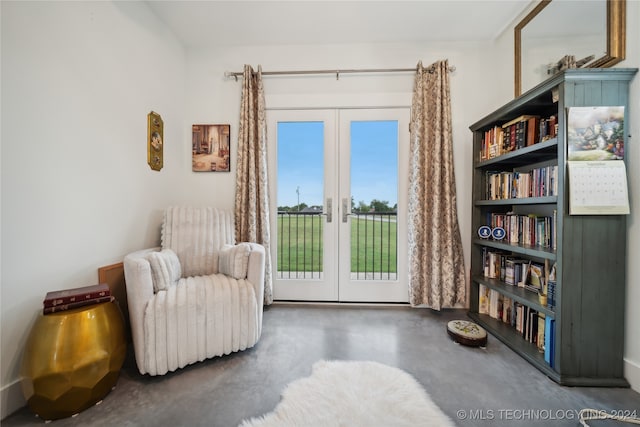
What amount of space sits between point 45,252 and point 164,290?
643 mm

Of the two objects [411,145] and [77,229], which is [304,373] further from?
[411,145]

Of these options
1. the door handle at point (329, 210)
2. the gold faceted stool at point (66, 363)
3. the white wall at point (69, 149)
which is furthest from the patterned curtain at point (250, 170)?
the gold faceted stool at point (66, 363)

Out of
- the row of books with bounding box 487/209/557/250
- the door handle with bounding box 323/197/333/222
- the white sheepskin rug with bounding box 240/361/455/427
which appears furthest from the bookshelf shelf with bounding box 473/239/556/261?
the door handle with bounding box 323/197/333/222

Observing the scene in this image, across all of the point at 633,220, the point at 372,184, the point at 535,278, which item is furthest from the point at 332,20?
the point at 535,278

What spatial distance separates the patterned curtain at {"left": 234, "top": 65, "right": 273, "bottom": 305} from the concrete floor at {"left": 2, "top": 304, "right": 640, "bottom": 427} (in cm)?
91

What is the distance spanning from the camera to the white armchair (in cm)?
139

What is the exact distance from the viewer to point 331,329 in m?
2.03

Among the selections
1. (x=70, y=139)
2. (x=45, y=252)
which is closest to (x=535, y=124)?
(x=70, y=139)

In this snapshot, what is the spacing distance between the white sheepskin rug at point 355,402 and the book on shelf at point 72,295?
1.05 metres

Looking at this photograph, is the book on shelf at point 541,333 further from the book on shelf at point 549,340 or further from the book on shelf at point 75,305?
the book on shelf at point 75,305

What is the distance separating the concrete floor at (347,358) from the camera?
1160 millimetres

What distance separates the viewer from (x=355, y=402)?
3.95 ft

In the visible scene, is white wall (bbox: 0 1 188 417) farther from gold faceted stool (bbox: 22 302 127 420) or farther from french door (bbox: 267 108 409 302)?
french door (bbox: 267 108 409 302)

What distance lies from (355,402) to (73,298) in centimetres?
155
